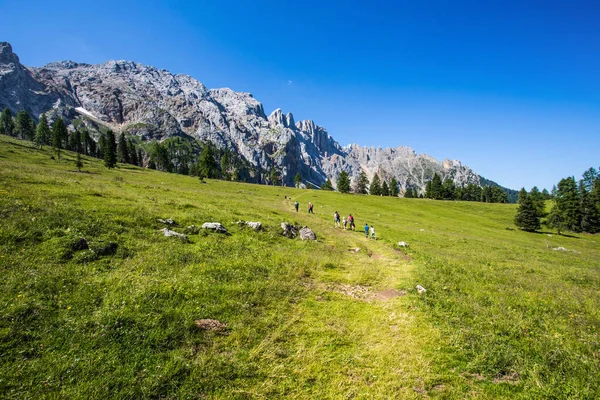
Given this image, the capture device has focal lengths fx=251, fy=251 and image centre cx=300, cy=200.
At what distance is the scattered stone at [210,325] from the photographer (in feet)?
28.8

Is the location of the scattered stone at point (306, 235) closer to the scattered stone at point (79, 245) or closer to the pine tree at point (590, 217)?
the scattered stone at point (79, 245)

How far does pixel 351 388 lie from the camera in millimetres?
7180

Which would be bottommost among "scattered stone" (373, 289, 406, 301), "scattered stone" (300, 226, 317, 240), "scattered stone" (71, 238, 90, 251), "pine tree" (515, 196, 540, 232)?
"scattered stone" (373, 289, 406, 301)

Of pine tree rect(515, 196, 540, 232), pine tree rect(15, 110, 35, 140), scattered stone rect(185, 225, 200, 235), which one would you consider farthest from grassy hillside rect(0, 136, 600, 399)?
pine tree rect(15, 110, 35, 140)

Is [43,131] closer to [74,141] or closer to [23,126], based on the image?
[74,141]

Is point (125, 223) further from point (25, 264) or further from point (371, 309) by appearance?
point (371, 309)

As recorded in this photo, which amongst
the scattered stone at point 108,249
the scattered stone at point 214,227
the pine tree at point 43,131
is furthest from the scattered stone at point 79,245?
the pine tree at point 43,131

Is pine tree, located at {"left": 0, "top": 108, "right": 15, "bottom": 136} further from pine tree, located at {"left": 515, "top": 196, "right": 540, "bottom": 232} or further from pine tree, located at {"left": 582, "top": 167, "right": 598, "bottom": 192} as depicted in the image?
pine tree, located at {"left": 582, "top": 167, "right": 598, "bottom": 192}

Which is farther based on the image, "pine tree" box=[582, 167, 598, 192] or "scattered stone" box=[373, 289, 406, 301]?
"pine tree" box=[582, 167, 598, 192]

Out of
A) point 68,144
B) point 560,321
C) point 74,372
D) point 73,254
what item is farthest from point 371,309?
point 68,144

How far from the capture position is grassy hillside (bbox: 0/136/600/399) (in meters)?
6.67

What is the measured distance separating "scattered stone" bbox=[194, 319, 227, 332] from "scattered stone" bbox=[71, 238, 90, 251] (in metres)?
7.62

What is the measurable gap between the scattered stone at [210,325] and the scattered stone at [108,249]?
688 centimetres

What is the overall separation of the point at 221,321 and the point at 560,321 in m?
15.1
